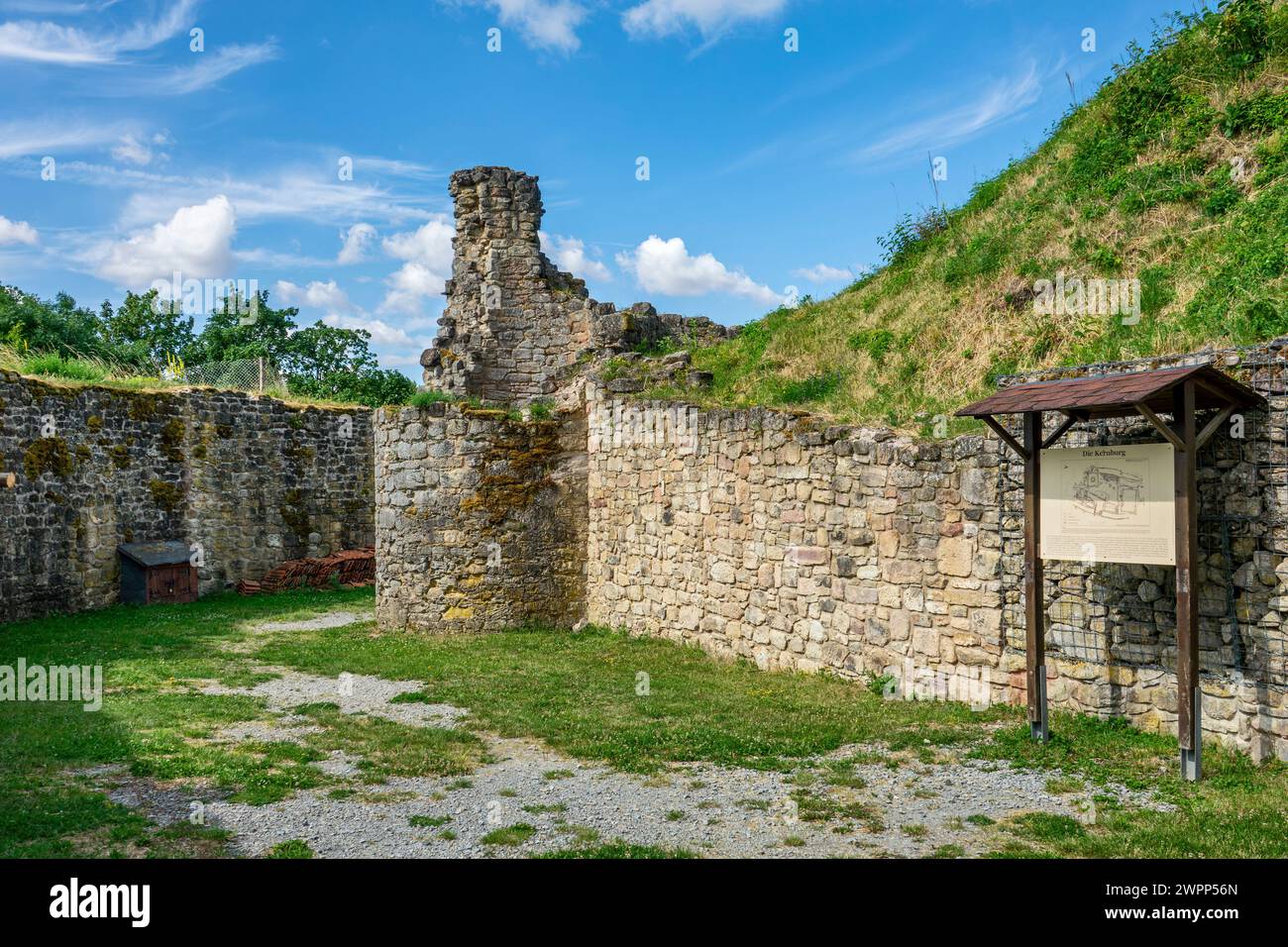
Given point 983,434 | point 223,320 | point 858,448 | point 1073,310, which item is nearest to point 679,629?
point 858,448

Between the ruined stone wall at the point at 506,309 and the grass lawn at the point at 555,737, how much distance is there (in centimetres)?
603

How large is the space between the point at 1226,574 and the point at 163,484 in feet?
59.7

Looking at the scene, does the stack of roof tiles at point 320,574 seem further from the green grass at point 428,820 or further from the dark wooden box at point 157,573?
the green grass at point 428,820

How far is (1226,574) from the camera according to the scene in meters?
6.50

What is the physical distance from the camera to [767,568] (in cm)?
1071

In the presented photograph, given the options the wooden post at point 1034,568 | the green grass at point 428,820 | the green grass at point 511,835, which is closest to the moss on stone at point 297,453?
the green grass at point 428,820

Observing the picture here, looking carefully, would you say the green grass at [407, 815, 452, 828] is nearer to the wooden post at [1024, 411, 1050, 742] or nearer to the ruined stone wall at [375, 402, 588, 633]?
the wooden post at [1024, 411, 1050, 742]

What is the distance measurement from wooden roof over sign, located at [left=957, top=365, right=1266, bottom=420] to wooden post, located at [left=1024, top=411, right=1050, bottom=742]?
28 cm

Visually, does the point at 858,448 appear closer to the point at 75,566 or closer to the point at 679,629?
the point at 679,629

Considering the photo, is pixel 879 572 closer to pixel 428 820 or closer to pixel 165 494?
pixel 428 820

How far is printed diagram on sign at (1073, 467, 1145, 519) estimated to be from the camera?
6559mm

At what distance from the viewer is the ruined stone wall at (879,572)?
6.59 metres

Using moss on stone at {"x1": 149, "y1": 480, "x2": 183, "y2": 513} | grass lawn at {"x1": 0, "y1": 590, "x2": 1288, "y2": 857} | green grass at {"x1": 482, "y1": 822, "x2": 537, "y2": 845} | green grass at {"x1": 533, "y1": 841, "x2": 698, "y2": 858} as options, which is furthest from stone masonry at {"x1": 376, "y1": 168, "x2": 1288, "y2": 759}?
moss on stone at {"x1": 149, "y1": 480, "x2": 183, "y2": 513}
